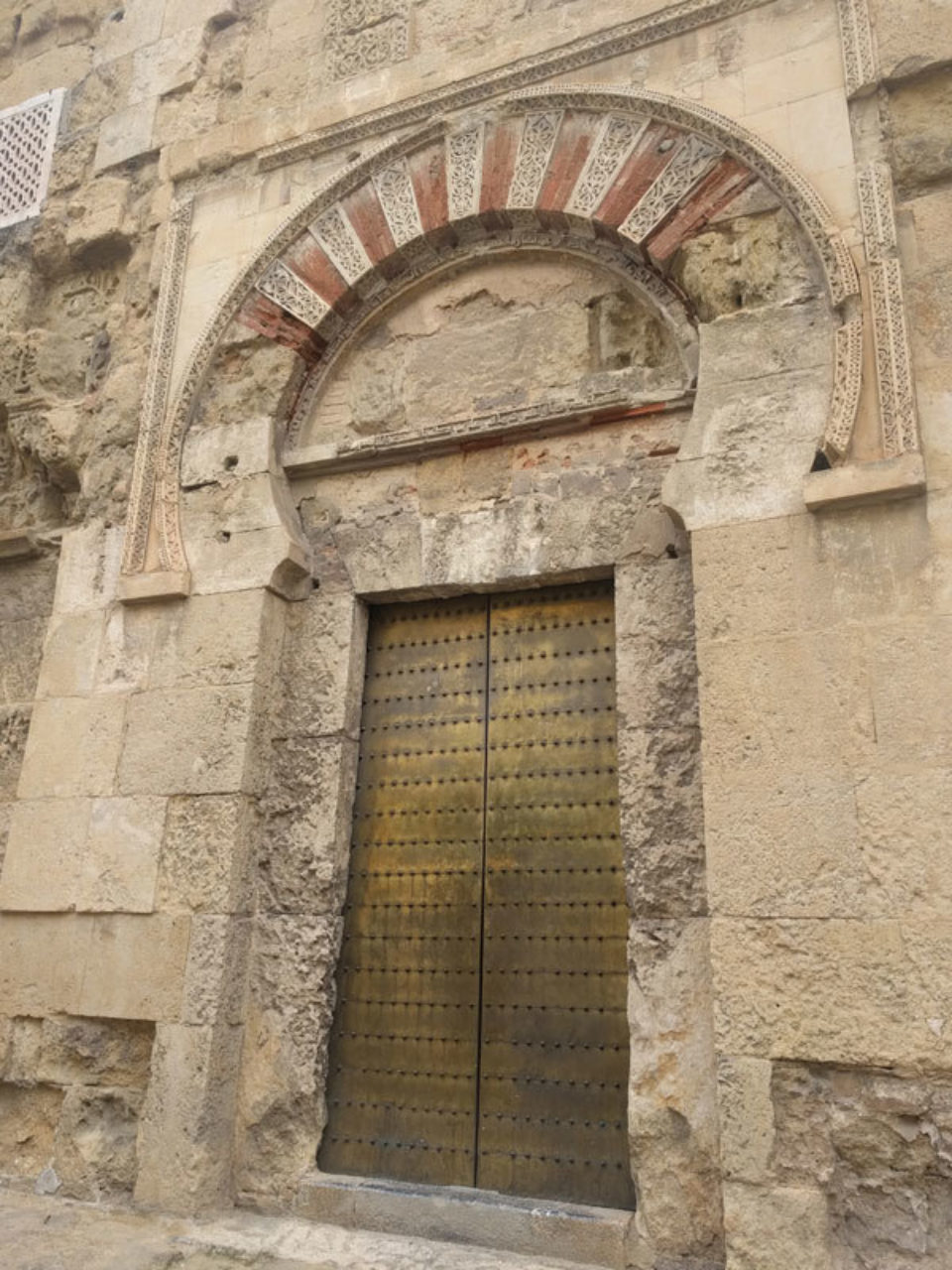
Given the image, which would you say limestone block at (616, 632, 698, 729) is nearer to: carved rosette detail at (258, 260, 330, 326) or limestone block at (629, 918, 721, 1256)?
limestone block at (629, 918, 721, 1256)

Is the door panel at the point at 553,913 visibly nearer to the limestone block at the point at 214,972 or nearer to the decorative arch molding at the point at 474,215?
the limestone block at the point at 214,972

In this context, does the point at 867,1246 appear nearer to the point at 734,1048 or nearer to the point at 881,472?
the point at 734,1048

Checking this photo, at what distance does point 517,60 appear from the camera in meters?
4.29

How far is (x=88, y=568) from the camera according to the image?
14.1 feet

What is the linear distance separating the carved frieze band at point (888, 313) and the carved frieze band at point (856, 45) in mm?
379

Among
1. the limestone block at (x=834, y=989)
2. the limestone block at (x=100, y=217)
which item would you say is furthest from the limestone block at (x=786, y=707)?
the limestone block at (x=100, y=217)

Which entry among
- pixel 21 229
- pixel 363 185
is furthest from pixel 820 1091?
pixel 21 229

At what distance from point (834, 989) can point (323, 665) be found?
2242mm

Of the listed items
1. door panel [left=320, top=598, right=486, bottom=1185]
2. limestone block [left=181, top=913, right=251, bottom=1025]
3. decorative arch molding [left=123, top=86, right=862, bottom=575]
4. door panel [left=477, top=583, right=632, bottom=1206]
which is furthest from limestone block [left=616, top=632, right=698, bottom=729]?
limestone block [left=181, top=913, right=251, bottom=1025]

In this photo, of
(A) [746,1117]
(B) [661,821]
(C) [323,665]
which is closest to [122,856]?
(C) [323,665]

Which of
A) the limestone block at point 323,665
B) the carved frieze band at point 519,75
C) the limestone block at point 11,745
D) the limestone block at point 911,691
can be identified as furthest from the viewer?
the limestone block at point 11,745

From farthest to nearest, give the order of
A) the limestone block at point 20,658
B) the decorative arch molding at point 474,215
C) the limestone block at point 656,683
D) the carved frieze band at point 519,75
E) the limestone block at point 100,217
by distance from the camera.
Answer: the limestone block at point 100,217 → the limestone block at point 20,658 → the carved frieze band at point 519,75 → the decorative arch molding at point 474,215 → the limestone block at point 656,683

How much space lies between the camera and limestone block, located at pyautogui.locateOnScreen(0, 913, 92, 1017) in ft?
12.0

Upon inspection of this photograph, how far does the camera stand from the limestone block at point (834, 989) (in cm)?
259
